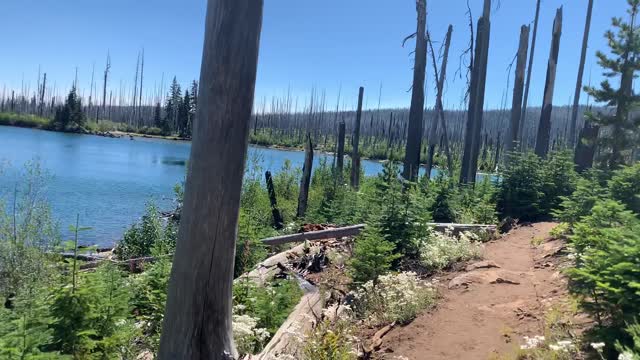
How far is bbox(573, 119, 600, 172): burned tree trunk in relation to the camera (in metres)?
12.3

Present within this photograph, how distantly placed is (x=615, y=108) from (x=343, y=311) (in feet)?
33.4

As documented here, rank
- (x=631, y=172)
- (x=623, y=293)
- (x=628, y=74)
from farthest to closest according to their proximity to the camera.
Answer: (x=628, y=74) → (x=631, y=172) → (x=623, y=293)

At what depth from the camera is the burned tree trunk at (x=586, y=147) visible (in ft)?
40.4

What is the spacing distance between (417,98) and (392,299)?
8702mm

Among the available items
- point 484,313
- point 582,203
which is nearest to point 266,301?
point 484,313

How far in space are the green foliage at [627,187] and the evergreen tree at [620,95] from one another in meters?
3.98

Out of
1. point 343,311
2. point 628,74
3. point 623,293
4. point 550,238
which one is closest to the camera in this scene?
point 623,293

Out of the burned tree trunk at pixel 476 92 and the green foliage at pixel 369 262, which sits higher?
the burned tree trunk at pixel 476 92

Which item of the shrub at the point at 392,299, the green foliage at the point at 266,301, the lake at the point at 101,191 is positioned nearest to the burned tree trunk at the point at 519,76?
the lake at the point at 101,191

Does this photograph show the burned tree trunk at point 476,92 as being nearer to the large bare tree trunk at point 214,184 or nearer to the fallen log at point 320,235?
the fallen log at point 320,235

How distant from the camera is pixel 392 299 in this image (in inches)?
219

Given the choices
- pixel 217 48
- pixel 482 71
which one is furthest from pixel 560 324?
pixel 482 71

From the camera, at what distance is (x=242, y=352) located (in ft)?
13.3

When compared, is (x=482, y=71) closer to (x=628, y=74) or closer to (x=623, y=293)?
(x=628, y=74)
